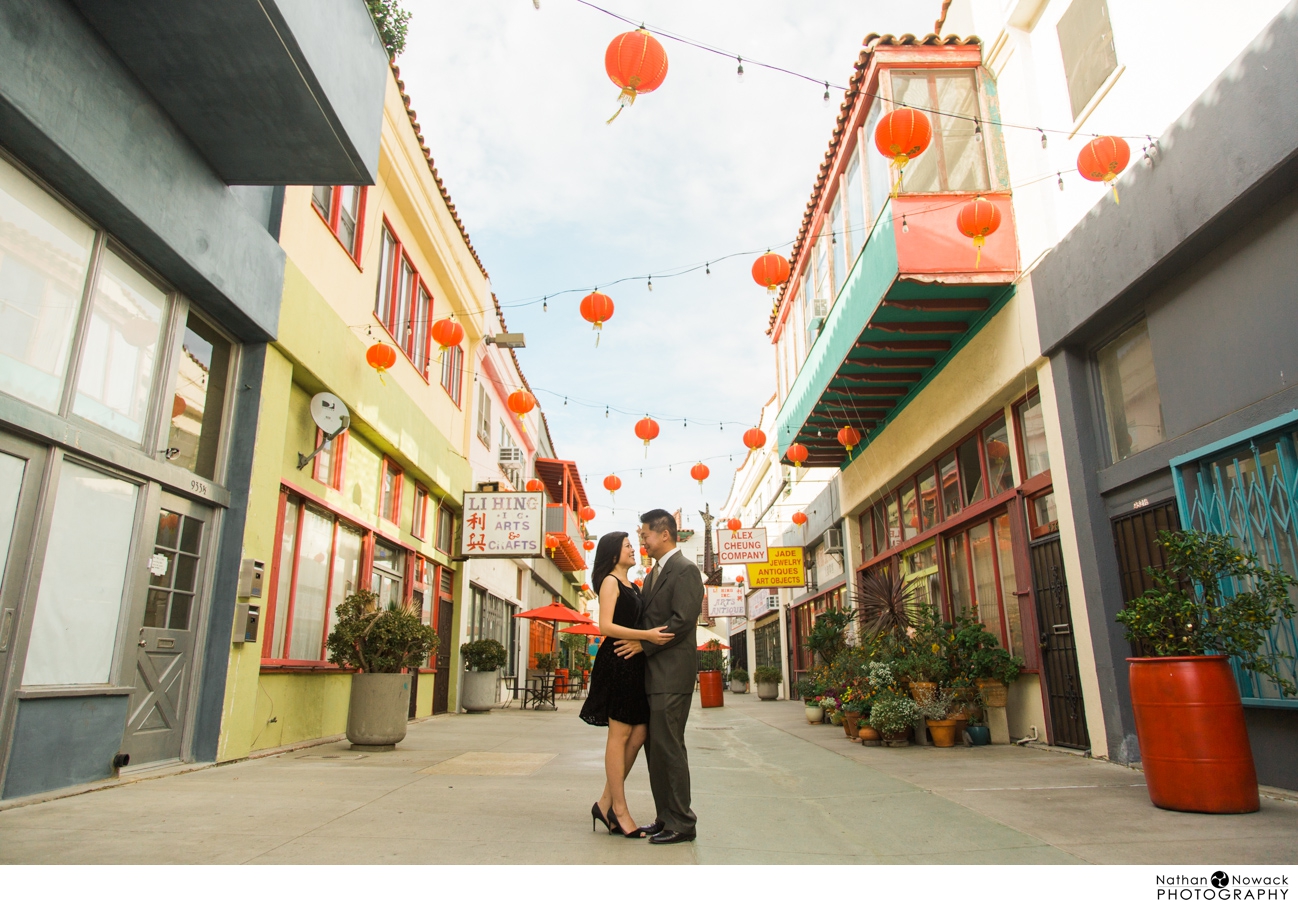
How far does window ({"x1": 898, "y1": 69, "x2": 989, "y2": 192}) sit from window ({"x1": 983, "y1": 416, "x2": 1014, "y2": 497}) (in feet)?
9.85

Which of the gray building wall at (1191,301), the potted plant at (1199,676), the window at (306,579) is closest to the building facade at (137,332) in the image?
the window at (306,579)

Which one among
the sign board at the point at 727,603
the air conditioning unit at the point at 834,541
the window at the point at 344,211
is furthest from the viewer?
the sign board at the point at 727,603

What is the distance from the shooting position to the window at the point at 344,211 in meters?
10.1

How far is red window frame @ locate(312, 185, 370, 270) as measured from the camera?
1002 centimetres

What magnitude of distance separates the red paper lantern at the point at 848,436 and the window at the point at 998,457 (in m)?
3.38

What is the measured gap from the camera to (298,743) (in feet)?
30.3

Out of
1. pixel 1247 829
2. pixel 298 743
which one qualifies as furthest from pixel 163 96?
pixel 1247 829

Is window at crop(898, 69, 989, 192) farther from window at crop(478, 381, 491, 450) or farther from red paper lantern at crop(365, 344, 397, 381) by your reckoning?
window at crop(478, 381, 491, 450)

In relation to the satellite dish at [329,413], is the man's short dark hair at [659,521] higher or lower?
lower

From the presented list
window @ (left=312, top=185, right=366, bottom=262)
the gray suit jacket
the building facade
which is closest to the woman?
the gray suit jacket

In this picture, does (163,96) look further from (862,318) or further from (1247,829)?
(1247,829)

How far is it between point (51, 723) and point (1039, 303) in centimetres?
948

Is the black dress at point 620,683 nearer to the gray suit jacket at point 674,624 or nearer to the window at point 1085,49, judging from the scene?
the gray suit jacket at point 674,624

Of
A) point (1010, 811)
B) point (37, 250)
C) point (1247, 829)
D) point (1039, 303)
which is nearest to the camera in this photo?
point (1247, 829)
